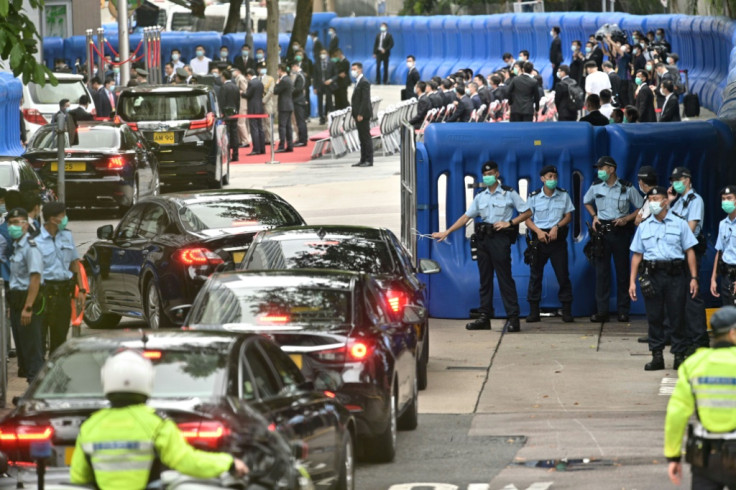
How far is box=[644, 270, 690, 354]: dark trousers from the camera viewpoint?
14.1m

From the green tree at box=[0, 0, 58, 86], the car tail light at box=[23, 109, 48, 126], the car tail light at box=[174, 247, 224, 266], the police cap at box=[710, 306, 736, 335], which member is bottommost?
the car tail light at box=[23, 109, 48, 126]

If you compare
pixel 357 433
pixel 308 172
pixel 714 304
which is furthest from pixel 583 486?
pixel 308 172

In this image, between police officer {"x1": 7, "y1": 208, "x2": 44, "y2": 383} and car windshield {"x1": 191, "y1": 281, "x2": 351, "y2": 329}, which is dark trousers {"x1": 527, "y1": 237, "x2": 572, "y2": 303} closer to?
police officer {"x1": 7, "y1": 208, "x2": 44, "y2": 383}

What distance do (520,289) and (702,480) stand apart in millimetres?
10156

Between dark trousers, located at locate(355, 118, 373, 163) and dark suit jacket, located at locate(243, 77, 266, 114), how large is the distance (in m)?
3.53

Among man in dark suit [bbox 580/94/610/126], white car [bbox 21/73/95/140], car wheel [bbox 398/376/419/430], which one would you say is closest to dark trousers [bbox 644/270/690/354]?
car wheel [bbox 398/376/419/430]

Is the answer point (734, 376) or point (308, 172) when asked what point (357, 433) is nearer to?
point (734, 376)

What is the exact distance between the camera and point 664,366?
47.5 ft

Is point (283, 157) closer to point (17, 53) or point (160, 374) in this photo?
point (17, 53)

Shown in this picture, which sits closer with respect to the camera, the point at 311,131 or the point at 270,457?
the point at 270,457

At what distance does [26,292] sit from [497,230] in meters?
5.26

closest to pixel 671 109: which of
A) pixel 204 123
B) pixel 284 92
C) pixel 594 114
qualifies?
pixel 594 114

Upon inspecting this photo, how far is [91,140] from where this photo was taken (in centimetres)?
2558

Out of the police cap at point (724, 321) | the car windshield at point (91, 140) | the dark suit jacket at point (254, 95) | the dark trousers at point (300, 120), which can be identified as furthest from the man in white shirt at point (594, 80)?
the police cap at point (724, 321)
